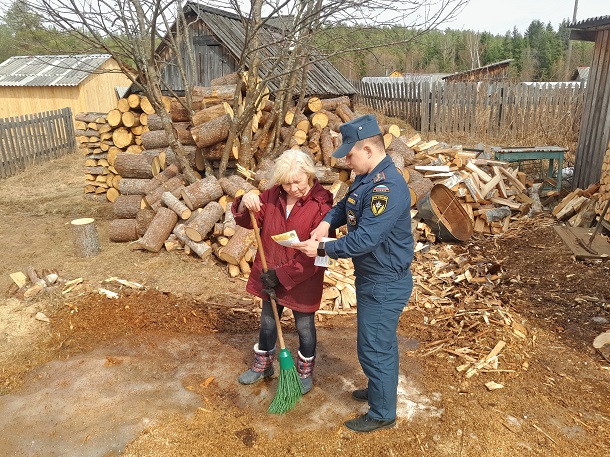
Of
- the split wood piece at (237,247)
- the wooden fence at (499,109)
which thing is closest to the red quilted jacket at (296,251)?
the split wood piece at (237,247)

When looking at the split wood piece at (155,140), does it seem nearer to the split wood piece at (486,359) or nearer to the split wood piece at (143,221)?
the split wood piece at (143,221)

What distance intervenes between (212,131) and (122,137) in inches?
165

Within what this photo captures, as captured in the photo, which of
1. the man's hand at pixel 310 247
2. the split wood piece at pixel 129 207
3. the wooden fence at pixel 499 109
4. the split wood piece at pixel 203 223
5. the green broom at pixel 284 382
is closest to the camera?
the man's hand at pixel 310 247

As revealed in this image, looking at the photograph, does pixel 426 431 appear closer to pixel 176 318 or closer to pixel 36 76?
pixel 176 318

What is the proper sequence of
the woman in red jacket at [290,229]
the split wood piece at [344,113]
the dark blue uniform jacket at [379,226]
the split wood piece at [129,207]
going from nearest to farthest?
the dark blue uniform jacket at [379,226] → the woman in red jacket at [290,229] → the split wood piece at [129,207] → the split wood piece at [344,113]

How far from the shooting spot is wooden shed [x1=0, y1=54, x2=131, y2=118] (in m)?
19.9

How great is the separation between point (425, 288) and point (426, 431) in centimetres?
299

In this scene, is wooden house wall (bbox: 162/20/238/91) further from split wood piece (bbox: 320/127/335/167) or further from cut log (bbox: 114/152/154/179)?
split wood piece (bbox: 320/127/335/167)

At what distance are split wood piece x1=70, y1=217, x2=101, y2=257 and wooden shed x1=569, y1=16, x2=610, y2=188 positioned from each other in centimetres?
935

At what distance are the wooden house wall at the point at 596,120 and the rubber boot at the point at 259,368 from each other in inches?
334

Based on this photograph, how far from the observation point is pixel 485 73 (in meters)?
35.3

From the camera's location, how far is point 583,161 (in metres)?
10.1

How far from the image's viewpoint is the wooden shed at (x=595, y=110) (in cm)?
936

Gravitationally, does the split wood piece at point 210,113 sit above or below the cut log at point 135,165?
above
